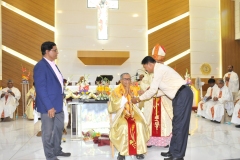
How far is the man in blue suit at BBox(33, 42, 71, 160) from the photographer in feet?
9.50

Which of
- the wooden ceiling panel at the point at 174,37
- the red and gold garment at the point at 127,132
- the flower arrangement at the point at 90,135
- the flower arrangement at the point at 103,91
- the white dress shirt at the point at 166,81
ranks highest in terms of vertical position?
the wooden ceiling panel at the point at 174,37

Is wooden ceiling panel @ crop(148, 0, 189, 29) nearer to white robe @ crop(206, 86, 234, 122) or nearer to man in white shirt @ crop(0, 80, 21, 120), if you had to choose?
white robe @ crop(206, 86, 234, 122)

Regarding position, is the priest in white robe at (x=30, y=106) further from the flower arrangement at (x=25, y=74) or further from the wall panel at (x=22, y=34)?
the wall panel at (x=22, y=34)

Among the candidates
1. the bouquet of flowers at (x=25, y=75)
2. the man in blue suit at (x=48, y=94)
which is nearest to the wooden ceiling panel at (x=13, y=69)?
the bouquet of flowers at (x=25, y=75)

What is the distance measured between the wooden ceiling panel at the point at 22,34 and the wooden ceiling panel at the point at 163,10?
14.1 ft

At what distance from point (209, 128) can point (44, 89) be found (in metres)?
4.40

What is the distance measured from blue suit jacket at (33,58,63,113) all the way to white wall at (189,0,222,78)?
770cm

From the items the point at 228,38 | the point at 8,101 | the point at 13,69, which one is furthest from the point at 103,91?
the point at 228,38

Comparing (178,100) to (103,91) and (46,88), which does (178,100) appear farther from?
(103,91)

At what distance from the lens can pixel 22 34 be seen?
8.48 meters

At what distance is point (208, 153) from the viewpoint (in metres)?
3.64

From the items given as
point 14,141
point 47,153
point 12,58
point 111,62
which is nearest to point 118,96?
point 47,153

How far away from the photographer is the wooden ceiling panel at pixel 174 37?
947cm

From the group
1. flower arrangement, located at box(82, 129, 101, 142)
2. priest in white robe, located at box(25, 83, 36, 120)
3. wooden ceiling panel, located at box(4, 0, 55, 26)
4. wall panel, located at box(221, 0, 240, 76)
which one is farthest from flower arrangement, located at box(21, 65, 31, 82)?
wall panel, located at box(221, 0, 240, 76)
